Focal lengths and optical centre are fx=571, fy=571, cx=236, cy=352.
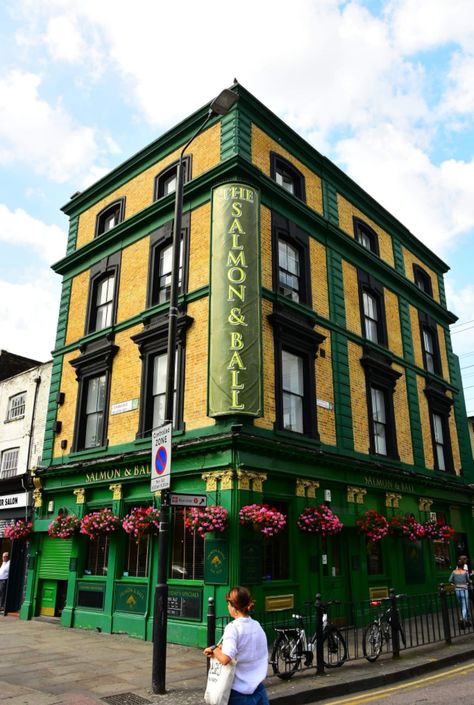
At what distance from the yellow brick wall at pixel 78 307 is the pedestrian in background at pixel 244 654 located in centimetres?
1540

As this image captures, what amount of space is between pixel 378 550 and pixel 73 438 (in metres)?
9.99

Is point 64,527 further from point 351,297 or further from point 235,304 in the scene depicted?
point 351,297

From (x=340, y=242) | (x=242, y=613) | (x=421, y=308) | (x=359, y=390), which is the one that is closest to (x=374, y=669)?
(x=242, y=613)

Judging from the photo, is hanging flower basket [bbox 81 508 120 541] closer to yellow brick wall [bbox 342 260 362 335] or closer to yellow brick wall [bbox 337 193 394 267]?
yellow brick wall [bbox 342 260 362 335]

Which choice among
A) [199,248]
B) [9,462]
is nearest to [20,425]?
[9,462]

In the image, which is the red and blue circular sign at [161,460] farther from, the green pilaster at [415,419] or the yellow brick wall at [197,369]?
the green pilaster at [415,419]

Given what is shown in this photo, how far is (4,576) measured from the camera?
61.6 ft

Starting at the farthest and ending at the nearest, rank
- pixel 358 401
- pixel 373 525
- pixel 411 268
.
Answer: pixel 411 268 < pixel 358 401 < pixel 373 525

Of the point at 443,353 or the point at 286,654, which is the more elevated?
the point at 443,353

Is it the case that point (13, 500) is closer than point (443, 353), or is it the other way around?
point (13, 500)

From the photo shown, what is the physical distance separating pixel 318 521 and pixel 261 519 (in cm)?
246

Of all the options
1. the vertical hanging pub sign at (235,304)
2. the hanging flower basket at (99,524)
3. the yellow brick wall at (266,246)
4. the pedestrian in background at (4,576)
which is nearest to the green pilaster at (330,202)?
the yellow brick wall at (266,246)

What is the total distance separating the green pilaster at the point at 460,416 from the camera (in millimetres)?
23562

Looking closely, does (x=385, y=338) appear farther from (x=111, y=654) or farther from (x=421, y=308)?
(x=111, y=654)
